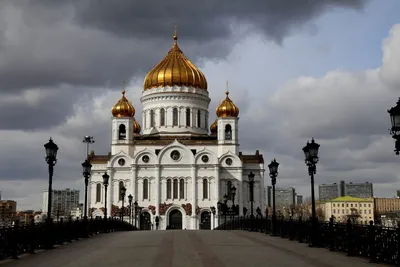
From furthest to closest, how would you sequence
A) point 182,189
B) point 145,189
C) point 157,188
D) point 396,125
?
point 182,189, point 145,189, point 157,188, point 396,125

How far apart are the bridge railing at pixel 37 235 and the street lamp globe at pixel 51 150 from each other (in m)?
2.67

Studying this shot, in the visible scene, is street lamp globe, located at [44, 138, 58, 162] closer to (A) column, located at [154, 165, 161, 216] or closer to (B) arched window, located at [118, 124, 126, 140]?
(A) column, located at [154, 165, 161, 216]

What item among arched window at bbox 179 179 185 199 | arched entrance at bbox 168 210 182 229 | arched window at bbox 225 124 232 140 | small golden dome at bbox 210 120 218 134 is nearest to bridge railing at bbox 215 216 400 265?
arched entrance at bbox 168 210 182 229

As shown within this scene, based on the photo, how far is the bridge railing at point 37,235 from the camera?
56.7 feet

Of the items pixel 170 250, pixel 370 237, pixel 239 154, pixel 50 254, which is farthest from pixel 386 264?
pixel 239 154

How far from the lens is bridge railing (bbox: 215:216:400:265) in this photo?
15086mm

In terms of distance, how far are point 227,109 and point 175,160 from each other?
34.7ft

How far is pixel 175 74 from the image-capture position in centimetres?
8194

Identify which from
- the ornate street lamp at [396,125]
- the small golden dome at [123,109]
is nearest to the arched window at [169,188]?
the small golden dome at [123,109]

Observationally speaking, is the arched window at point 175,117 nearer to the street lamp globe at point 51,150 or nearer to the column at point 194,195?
the column at point 194,195

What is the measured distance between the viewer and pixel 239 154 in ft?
263

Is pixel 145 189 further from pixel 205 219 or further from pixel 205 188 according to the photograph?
pixel 205 219

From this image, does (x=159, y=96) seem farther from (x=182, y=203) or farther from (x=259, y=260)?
(x=259, y=260)

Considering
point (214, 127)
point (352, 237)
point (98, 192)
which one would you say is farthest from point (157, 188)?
point (352, 237)
